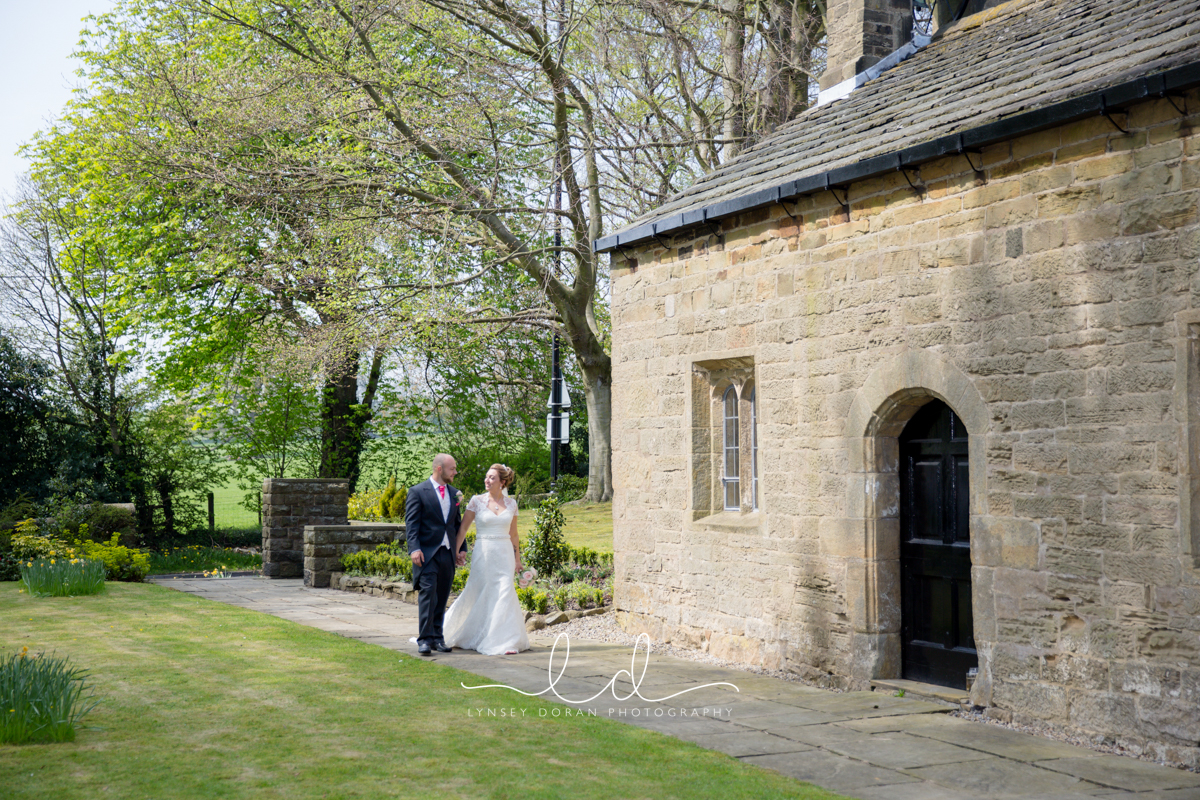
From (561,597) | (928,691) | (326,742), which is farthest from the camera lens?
(561,597)

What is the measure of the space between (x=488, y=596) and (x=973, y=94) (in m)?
5.76

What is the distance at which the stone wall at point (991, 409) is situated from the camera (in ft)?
19.0

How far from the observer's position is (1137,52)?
21.4 ft

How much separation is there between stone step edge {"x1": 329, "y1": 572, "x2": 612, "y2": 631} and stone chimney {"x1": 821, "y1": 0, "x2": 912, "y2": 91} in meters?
6.14

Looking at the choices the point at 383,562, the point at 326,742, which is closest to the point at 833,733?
the point at 326,742

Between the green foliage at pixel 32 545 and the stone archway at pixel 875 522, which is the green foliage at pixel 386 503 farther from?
the stone archway at pixel 875 522

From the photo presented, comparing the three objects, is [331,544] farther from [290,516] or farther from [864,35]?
[864,35]

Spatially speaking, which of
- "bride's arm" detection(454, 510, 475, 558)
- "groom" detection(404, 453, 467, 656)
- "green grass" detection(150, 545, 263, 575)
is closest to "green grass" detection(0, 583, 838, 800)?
"groom" detection(404, 453, 467, 656)

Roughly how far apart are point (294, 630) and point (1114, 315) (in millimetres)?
7782

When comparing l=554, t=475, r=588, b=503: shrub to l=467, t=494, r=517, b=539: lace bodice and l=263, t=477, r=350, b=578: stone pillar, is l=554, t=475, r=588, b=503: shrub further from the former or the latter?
l=467, t=494, r=517, b=539: lace bodice

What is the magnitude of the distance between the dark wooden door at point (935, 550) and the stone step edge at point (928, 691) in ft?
0.31

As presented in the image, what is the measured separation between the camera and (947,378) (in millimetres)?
7043

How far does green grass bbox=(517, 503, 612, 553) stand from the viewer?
16.1 m

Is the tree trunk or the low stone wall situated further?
→ the tree trunk
